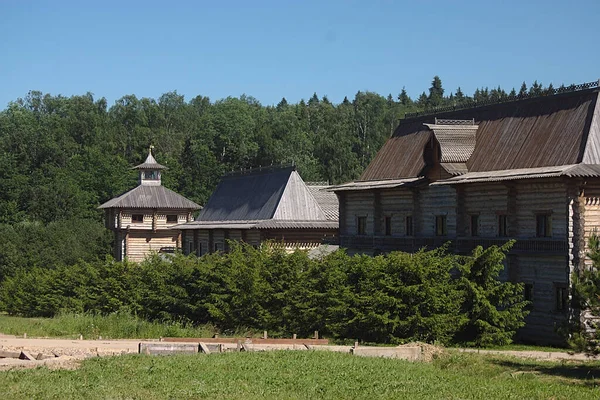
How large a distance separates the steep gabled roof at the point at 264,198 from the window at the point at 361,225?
9873mm

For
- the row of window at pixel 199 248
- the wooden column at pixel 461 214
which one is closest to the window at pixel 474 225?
the wooden column at pixel 461 214

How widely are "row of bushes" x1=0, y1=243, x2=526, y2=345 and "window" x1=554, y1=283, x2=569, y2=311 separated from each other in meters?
Result: 1.52

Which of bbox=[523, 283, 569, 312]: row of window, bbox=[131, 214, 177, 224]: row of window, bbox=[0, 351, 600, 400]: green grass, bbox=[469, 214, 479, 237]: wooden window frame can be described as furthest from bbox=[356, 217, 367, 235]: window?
bbox=[131, 214, 177, 224]: row of window

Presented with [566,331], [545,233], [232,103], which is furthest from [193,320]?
[232,103]

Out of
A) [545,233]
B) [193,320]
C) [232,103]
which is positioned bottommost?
[193,320]

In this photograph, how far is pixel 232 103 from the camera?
476 ft

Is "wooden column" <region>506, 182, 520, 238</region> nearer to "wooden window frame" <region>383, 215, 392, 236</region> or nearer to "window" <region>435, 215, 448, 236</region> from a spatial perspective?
"window" <region>435, 215, 448, 236</region>

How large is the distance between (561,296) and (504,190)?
5225mm

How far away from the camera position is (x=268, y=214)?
2507 inches

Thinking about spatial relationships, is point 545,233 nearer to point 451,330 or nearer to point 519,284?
point 519,284

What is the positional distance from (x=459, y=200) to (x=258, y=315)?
10.1m

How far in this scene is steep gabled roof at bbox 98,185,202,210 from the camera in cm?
7800

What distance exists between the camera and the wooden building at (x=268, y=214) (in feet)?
204

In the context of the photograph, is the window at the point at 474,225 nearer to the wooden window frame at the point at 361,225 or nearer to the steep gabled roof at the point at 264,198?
the wooden window frame at the point at 361,225
